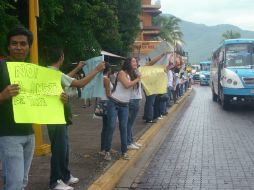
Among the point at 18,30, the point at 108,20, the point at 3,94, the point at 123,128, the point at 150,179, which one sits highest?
the point at 108,20

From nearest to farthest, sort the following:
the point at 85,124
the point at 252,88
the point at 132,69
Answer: the point at 132,69 → the point at 85,124 → the point at 252,88

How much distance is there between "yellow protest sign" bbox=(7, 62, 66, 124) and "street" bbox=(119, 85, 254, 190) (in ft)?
8.90

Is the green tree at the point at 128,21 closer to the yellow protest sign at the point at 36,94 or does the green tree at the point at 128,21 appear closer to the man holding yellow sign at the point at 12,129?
the yellow protest sign at the point at 36,94

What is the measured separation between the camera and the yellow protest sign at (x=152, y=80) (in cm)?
1241

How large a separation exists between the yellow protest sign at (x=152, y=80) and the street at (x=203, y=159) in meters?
1.20

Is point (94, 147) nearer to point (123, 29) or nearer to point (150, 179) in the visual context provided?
point (150, 179)

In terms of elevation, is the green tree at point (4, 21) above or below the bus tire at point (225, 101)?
above

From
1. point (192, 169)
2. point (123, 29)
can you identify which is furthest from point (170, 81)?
point (123, 29)

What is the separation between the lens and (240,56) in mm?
19328

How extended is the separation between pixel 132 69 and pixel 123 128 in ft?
3.55

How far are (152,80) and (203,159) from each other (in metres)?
4.15

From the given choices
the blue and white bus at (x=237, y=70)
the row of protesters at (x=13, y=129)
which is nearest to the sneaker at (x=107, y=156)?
the row of protesters at (x=13, y=129)

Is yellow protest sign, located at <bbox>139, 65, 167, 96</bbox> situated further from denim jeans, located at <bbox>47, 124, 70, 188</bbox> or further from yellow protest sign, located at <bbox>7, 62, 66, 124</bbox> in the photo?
yellow protest sign, located at <bbox>7, 62, 66, 124</bbox>

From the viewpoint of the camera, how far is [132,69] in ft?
28.3
